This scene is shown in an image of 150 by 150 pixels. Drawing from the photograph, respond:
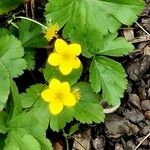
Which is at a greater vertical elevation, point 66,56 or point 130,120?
point 66,56

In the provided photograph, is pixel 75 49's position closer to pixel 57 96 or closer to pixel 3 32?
pixel 57 96

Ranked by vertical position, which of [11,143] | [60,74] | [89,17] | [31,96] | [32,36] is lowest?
[11,143]

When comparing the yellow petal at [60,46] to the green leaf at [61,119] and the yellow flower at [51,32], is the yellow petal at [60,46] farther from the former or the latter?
the green leaf at [61,119]

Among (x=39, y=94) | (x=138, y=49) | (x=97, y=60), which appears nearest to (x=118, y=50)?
(x=97, y=60)

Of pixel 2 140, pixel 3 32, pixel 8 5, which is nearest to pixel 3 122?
pixel 2 140

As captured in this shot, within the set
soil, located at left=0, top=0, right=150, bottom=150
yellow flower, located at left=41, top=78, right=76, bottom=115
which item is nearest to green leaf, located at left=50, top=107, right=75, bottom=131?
yellow flower, located at left=41, top=78, right=76, bottom=115
